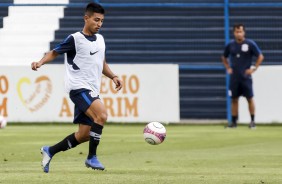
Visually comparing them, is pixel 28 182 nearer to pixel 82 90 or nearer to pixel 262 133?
pixel 82 90

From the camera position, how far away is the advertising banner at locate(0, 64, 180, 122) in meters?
21.6

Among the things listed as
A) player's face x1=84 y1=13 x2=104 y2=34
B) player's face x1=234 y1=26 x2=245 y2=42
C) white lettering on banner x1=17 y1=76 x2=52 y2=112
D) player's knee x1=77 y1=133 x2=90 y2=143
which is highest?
player's face x1=84 y1=13 x2=104 y2=34

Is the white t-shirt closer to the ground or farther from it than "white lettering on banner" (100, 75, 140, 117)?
farther from it

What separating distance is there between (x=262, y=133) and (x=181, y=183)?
9.69 metres

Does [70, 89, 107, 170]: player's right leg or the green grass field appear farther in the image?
[70, 89, 107, 170]: player's right leg

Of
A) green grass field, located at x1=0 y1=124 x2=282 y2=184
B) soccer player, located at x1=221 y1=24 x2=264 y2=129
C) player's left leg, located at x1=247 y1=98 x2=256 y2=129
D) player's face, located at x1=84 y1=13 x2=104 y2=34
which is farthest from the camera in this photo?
soccer player, located at x1=221 y1=24 x2=264 y2=129

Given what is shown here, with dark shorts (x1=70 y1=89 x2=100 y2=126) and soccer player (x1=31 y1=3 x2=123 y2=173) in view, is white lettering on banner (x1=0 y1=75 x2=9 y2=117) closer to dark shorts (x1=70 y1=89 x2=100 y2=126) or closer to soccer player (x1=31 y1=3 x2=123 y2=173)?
soccer player (x1=31 y1=3 x2=123 y2=173)

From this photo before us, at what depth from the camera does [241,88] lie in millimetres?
20641

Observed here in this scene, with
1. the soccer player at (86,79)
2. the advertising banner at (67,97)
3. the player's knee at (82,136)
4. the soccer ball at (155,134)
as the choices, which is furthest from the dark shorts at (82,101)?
the advertising banner at (67,97)

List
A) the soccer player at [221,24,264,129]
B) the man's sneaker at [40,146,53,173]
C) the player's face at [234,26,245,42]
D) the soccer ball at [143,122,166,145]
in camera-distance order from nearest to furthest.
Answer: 1. the man's sneaker at [40,146,53,173]
2. the soccer ball at [143,122,166,145]
3. the player's face at [234,26,245,42]
4. the soccer player at [221,24,264,129]

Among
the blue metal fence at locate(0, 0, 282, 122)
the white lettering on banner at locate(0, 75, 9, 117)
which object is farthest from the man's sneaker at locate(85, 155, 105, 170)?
the blue metal fence at locate(0, 0, 282, 122)

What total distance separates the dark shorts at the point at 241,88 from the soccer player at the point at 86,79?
394 inches

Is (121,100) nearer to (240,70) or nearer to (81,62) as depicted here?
(240,70)

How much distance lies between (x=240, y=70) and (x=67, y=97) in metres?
4.02
